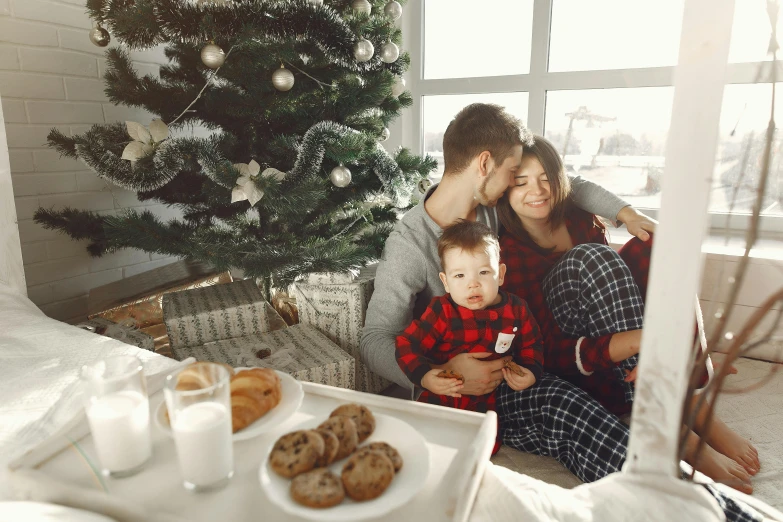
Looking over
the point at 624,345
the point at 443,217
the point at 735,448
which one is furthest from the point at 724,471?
the point at 443,217

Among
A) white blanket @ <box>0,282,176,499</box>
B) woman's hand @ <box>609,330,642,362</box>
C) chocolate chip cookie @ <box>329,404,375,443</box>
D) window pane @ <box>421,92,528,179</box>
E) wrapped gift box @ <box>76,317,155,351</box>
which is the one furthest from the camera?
window pane @ <box>421,92,528,179</box>

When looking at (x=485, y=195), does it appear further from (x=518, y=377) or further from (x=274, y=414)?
(x=274, y=414)

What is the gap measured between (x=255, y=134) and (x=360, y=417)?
110 centimetres

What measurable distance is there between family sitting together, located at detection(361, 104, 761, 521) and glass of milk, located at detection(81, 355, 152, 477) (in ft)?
2.21

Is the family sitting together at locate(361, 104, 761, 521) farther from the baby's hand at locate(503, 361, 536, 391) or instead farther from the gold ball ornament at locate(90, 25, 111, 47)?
the gold ball ornament at locate(90, 25, 111, 47)

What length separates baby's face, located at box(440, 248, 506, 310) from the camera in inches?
42.4

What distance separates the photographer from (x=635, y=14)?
2.02m

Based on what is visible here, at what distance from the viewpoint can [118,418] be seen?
46cm

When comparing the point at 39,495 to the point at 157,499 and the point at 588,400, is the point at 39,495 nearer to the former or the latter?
the point at 157,499

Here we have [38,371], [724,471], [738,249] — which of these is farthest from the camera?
[724,471]

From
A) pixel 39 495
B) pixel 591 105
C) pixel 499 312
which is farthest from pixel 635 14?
pixel 39 495

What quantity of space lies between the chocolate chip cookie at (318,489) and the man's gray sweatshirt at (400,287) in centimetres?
82

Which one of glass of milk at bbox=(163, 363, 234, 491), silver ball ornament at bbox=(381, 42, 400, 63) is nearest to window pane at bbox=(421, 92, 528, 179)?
silver ball ornament at bbox=(381, 42, 400, 63)

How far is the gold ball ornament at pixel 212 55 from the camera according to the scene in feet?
3.83
